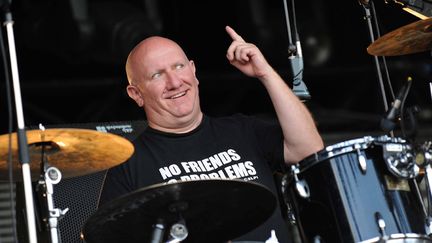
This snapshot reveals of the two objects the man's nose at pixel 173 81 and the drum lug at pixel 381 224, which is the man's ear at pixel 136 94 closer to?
Answer: the man's nose at pixel 173 81

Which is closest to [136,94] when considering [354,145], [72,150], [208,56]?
[72,150]

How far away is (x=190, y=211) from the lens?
354 cm

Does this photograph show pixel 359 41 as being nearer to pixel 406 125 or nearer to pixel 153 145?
pixel 153 145

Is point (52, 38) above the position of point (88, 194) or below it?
above

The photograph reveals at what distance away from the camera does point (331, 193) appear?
3641mm

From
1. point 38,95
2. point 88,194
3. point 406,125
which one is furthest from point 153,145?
point 38,95

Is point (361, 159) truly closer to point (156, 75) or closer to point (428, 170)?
point (428, 170)

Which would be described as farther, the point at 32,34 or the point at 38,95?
the point at 38,95

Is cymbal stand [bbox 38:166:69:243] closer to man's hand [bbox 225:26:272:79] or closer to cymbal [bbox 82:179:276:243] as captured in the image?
cymbal [bbox 82:179:276:243]

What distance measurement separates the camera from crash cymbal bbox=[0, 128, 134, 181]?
3619 mm

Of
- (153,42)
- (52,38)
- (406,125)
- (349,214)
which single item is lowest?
(349,214)

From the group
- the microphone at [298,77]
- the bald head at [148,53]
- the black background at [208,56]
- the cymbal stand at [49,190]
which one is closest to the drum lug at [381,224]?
the microphone at [298,77]

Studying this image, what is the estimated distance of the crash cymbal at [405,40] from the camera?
421cm

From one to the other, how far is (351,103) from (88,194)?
3361mm
